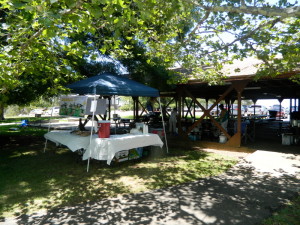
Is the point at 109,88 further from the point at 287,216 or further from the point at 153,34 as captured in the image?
the point at 287,216

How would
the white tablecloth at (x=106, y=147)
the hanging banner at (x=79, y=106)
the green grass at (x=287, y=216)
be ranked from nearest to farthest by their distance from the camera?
the green grass at (x=287, y=216), the white tablecloth at (x=106, y=147), the hanging banner at (x=79, y=106)

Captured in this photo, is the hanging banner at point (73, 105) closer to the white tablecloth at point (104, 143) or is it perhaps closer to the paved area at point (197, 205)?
the white tablecloth at point (104, 143)

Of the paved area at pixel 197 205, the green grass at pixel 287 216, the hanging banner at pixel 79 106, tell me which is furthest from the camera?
the hanging banner at pixel 79 106

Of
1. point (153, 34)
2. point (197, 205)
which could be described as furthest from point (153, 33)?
point (197, 205)

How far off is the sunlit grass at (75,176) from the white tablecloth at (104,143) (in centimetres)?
49

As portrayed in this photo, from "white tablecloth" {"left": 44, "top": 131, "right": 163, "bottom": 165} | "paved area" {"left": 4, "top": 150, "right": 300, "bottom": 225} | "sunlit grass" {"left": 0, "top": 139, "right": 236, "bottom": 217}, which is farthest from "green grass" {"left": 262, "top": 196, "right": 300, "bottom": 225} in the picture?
"white tablecloth" {"left": 44, "top": 131, "right": 163, "bottom": 165}

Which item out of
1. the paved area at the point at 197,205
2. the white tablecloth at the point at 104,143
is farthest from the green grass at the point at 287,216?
the white tablecloth at the point at 104,143

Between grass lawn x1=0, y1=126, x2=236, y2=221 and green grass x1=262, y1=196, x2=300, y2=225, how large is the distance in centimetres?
203

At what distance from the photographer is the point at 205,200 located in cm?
410

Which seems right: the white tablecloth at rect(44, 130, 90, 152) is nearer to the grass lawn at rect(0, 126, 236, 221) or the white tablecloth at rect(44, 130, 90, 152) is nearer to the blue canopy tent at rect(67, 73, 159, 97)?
the grass lawn at rect(0, 126, 236, 221)

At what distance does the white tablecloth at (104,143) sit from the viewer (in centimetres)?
571

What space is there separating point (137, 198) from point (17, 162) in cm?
454

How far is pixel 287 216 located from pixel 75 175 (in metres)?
4.42

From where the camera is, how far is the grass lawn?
13.8ft
